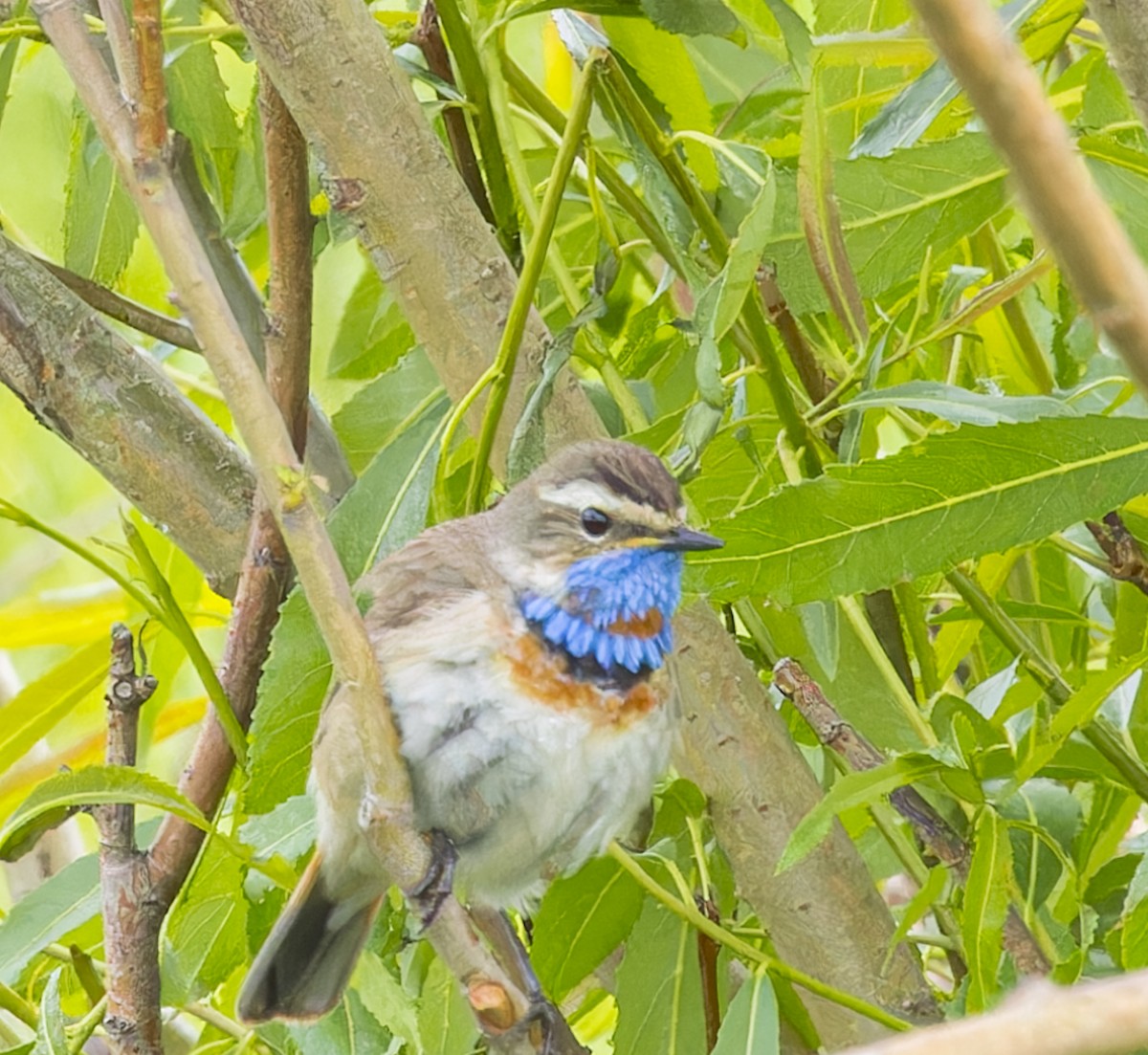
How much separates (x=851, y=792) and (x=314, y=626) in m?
0.48

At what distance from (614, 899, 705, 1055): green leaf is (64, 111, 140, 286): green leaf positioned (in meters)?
0.91

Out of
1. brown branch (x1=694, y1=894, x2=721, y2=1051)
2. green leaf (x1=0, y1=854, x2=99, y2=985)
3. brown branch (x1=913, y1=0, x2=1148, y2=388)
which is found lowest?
brown branch (x1=694, y1=894, x2=721, y2=1051)

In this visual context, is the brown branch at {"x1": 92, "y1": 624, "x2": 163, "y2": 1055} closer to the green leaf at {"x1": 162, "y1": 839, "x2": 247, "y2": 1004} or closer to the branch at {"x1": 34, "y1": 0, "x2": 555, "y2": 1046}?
the green leaf at {"x1": 162, "y1": 839, "x2": 247, "y2": 1004}

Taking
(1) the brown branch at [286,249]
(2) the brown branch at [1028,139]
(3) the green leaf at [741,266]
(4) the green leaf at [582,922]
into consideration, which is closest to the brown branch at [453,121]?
(1) the brown branch at [286,249]

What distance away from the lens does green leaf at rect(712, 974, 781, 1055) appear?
1336mm

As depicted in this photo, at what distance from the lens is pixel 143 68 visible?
966mm

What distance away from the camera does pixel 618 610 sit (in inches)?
62.6

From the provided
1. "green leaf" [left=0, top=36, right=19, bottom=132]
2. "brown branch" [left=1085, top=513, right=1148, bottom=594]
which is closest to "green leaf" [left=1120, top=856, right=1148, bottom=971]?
"brown branch" [left=1085, top=513, right=1148, bottom=594]

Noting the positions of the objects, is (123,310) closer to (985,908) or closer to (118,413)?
(118,413)

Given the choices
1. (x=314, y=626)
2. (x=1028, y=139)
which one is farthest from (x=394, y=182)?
(x=1028, y=139)

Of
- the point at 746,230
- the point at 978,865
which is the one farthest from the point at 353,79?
the point at 978,865

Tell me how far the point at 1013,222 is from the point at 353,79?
1029 mm

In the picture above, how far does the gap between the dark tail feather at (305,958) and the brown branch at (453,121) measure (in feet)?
2.26

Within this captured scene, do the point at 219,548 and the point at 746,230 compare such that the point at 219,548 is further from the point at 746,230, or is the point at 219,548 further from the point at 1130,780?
the point at 1130,780
